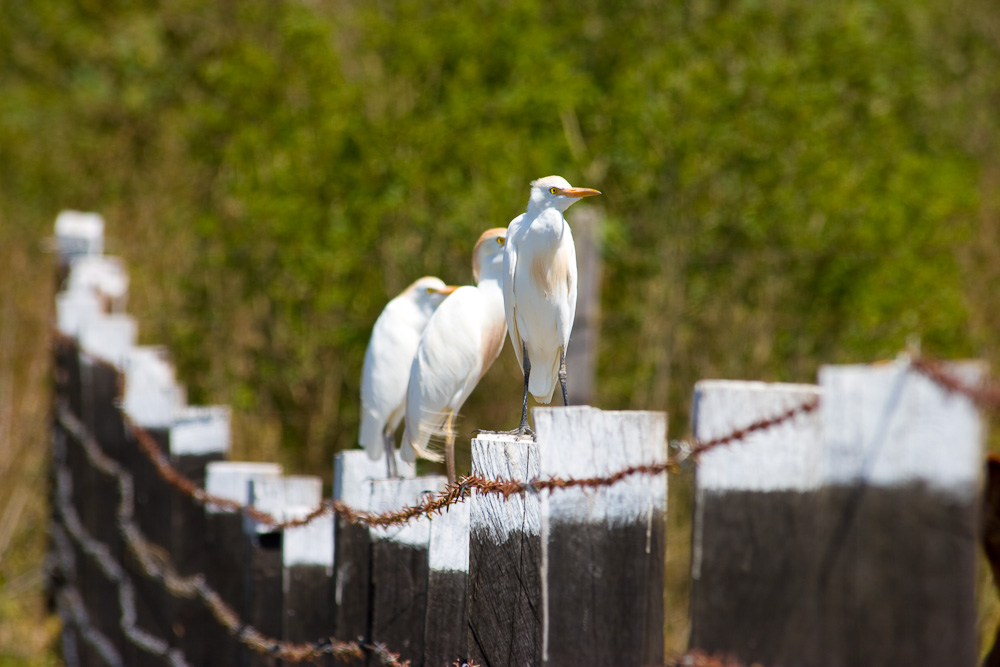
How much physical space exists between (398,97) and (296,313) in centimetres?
152

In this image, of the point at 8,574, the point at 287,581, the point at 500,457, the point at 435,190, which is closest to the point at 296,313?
the point at 435,190

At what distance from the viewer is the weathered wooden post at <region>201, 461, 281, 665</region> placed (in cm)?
283

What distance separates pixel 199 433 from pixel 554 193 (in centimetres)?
202

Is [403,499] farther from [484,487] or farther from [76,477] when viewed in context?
[76,477]

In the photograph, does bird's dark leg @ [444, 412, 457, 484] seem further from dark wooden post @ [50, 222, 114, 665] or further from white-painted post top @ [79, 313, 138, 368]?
white-painted post top @ [79, 313, 138, 368]

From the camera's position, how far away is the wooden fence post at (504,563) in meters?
1.37

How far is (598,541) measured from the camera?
1316 mm

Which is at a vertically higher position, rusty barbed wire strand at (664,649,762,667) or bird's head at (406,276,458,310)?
bird's head at (406,276,458,310)

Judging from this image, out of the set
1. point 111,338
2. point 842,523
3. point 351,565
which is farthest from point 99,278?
point 842,523

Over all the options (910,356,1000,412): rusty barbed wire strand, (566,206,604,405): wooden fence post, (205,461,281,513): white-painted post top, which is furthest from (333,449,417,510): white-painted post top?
(566,206,604,405): wooden fence post

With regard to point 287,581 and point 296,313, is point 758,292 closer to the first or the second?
point 296,313

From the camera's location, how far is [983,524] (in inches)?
65.0

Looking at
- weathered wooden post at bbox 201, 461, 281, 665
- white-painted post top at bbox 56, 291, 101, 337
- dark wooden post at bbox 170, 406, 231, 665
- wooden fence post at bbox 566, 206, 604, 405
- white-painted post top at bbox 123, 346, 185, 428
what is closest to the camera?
weathered wooden post at bbox 201, 461, 281, 665

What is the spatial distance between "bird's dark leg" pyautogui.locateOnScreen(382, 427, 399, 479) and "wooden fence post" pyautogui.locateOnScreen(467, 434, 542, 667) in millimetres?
755
